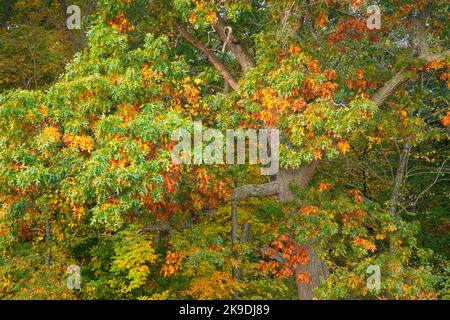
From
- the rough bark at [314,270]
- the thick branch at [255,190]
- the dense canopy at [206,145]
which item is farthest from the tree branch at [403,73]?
the rough bark at [314,270]

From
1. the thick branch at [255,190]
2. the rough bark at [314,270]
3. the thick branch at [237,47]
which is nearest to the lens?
the thick branch at [255,190]

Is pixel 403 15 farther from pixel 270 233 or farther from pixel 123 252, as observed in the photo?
pixel 123 252

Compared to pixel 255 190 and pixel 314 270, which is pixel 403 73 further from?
pixel 314 270

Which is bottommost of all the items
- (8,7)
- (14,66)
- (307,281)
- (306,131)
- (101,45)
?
(307,281)

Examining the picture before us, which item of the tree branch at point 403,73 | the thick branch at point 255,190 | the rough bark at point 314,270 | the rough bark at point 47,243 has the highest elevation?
the tree branch at point 403,73

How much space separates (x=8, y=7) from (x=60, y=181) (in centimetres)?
1003

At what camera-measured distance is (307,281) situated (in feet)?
34.2

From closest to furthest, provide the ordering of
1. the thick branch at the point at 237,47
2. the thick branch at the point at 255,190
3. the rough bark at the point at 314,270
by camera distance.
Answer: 1. the thick branch at the point at 255,190
2. the rough bark at the point at 314,270
3. the thick branch at the point at 237,47

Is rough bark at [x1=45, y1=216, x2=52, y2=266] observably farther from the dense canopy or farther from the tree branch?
the tree branch

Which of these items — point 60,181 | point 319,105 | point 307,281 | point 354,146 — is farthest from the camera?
point 354,146

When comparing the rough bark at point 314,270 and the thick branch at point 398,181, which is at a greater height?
the thick branch at point 398,181

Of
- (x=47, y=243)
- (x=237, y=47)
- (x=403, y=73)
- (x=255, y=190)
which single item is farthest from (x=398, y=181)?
(x=47, y=243)

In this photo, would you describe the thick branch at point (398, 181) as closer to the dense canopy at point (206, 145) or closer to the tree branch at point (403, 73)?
the dense canopy at point (206, 145)

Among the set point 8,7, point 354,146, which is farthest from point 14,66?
point 354,146
